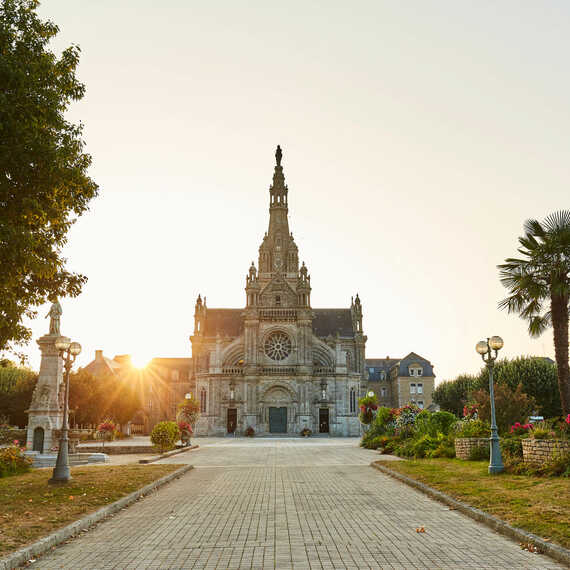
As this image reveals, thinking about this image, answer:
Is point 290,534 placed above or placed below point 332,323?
below

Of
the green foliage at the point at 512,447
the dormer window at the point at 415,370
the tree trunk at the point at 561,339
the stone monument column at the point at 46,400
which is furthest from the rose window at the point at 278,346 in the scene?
the green foliage at the point at 512,447

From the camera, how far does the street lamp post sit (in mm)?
15656

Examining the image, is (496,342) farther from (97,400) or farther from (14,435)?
(97,400)

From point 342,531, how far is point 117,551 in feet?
10.7

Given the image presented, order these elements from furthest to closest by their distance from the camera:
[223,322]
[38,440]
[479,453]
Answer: [223,322] → [38,440] → [479,453]

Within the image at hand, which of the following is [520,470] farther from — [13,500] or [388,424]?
[388,424]

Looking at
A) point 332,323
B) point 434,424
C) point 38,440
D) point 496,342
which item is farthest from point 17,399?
point 496,342

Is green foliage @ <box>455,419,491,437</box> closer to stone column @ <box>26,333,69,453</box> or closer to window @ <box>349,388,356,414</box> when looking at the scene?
stone column @ <box>26,333,69,453</box>

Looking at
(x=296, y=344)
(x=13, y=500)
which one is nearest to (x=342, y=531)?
(x=13, y=500)

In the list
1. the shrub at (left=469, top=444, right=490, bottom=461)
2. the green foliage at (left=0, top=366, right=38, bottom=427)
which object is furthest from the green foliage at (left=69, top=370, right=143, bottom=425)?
the shrub at (left=469, top=444, right=490, bottom=461)

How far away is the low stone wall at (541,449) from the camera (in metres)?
14.5

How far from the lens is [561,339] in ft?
73.3

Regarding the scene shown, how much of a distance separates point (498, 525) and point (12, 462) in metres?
14.5

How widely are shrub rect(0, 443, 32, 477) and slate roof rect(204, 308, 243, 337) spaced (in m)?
55.8
